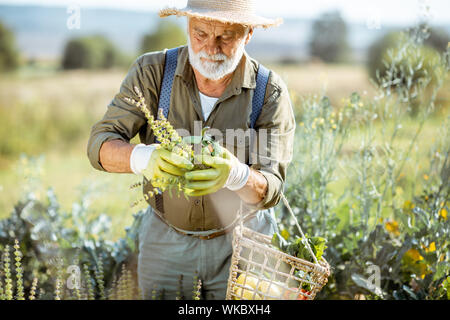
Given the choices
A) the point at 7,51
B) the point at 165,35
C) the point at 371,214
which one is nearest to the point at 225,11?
the point at 371,214

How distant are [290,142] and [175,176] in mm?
705

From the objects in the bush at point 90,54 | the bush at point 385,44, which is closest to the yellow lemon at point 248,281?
the bush at point 385,44

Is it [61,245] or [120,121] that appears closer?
[120,121]

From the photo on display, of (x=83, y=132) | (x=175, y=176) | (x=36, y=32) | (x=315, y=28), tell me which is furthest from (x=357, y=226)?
(x=315, y=28)

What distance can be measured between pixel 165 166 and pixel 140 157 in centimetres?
18

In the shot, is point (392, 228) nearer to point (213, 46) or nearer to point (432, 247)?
point (432, 247)

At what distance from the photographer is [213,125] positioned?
7.16 ft

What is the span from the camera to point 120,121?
211 cm

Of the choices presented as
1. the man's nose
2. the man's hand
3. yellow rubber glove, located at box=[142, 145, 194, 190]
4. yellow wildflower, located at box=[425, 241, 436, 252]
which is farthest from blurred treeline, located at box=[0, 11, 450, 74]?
yellow rubber glove, located at box=[142, 145, 194, 190]

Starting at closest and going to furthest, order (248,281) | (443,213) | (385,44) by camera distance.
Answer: (248,281) → (443,213) → (385,44)

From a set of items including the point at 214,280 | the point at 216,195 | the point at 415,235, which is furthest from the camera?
the point at 415,235

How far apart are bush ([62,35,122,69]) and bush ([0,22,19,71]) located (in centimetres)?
126
